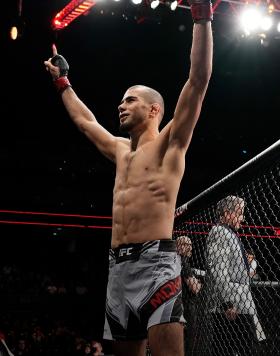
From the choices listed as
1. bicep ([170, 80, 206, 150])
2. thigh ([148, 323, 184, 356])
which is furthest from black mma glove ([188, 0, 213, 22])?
thigh ([148, 323, 184, 356])

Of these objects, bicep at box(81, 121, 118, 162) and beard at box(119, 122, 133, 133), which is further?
bicep at box(81, 121, 118, 162)

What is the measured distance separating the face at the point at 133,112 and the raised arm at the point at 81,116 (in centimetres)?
18

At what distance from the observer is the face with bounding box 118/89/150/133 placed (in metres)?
2.29

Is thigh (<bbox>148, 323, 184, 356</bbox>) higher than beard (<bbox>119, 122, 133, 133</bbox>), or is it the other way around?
beard (<bbox>119, 122, 133, 133</bbox>)

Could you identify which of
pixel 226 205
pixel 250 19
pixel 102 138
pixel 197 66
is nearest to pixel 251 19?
pixel 250 19

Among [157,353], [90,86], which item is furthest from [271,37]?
[157,353]

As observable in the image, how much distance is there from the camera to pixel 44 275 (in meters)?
12.9

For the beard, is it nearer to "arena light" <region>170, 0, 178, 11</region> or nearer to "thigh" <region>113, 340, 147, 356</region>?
"thigh" <region>113, 340, 147, 356</region>

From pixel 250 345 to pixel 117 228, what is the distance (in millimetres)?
931

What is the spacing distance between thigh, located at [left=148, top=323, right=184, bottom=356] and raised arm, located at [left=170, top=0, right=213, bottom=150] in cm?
77

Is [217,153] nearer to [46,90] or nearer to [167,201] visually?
[46,90]

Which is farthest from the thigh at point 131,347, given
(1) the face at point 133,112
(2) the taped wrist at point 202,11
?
(2) the taped wrist at point 202,11

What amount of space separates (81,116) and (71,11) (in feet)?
18.0

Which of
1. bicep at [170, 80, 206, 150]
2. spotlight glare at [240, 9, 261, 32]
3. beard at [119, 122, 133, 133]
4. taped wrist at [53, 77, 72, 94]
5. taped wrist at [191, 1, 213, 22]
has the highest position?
spotlight glare at [240, 9, 261, 32]
